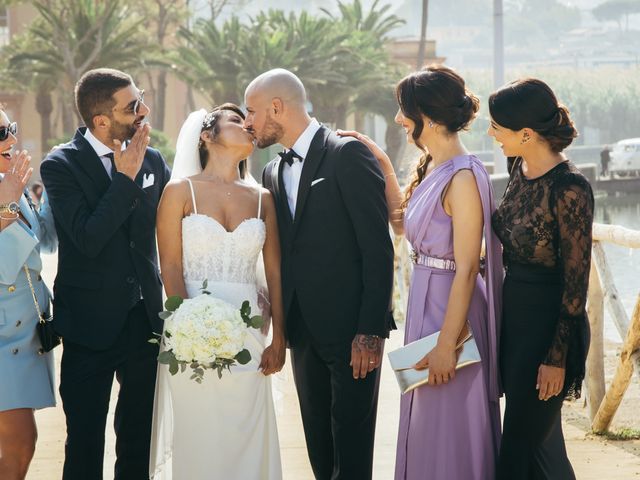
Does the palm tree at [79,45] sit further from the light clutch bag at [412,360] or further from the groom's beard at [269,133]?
the light clutch bag at [412,360]

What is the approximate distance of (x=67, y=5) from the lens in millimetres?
46750

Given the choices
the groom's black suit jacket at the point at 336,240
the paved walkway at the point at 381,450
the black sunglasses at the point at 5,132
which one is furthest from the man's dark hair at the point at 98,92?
the paved walkway at the point at 381,450

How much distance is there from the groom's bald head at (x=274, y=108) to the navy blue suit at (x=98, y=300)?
587 mm

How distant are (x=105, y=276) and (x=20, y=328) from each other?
429mm

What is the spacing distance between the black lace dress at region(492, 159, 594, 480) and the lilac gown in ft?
0.23

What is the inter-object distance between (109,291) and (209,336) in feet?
2.07

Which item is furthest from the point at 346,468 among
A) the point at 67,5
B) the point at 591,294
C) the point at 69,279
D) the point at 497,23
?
the point at 67,5

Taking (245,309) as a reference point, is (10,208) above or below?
above

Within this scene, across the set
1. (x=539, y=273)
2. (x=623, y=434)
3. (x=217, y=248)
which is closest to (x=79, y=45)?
(x=623, y=434)

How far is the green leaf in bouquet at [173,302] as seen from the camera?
14.9ft

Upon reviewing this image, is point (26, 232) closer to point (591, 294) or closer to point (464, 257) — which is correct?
point (464, 257)

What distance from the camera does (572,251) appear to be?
4.25m

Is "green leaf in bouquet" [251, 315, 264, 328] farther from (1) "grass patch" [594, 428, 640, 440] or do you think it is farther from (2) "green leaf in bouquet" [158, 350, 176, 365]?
(1) "grass patch" [594, 428, 640, 440]

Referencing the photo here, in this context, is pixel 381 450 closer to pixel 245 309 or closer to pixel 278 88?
pixel 245 309
